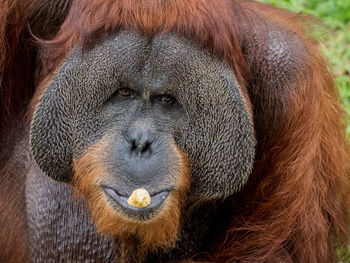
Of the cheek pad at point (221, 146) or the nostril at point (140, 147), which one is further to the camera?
the cheek pad at point (221, 146)

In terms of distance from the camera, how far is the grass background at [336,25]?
4.37 m

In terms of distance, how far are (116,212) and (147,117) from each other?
0.33 meters

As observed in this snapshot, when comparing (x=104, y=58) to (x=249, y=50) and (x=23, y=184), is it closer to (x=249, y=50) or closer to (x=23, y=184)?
(x=249, y=50)

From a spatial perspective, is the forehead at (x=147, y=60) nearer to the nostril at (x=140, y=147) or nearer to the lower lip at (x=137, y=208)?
the nostril at (x=140, y=147)

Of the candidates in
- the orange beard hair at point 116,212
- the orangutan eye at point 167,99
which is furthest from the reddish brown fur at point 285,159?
the orange beard hair at point 116,212

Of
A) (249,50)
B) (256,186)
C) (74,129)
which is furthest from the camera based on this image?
(256,186)

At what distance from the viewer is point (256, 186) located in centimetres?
279

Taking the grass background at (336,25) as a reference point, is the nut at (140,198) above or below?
above

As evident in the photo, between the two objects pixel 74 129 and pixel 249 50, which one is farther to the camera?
pixel 249 50

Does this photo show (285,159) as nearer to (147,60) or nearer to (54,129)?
(147,60)

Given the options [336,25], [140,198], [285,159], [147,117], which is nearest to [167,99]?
[147,117]

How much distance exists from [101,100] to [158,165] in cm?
30

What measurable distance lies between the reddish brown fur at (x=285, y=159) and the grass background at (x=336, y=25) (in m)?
1.48

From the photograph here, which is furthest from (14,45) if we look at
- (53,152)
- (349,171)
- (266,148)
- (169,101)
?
(349,171)
